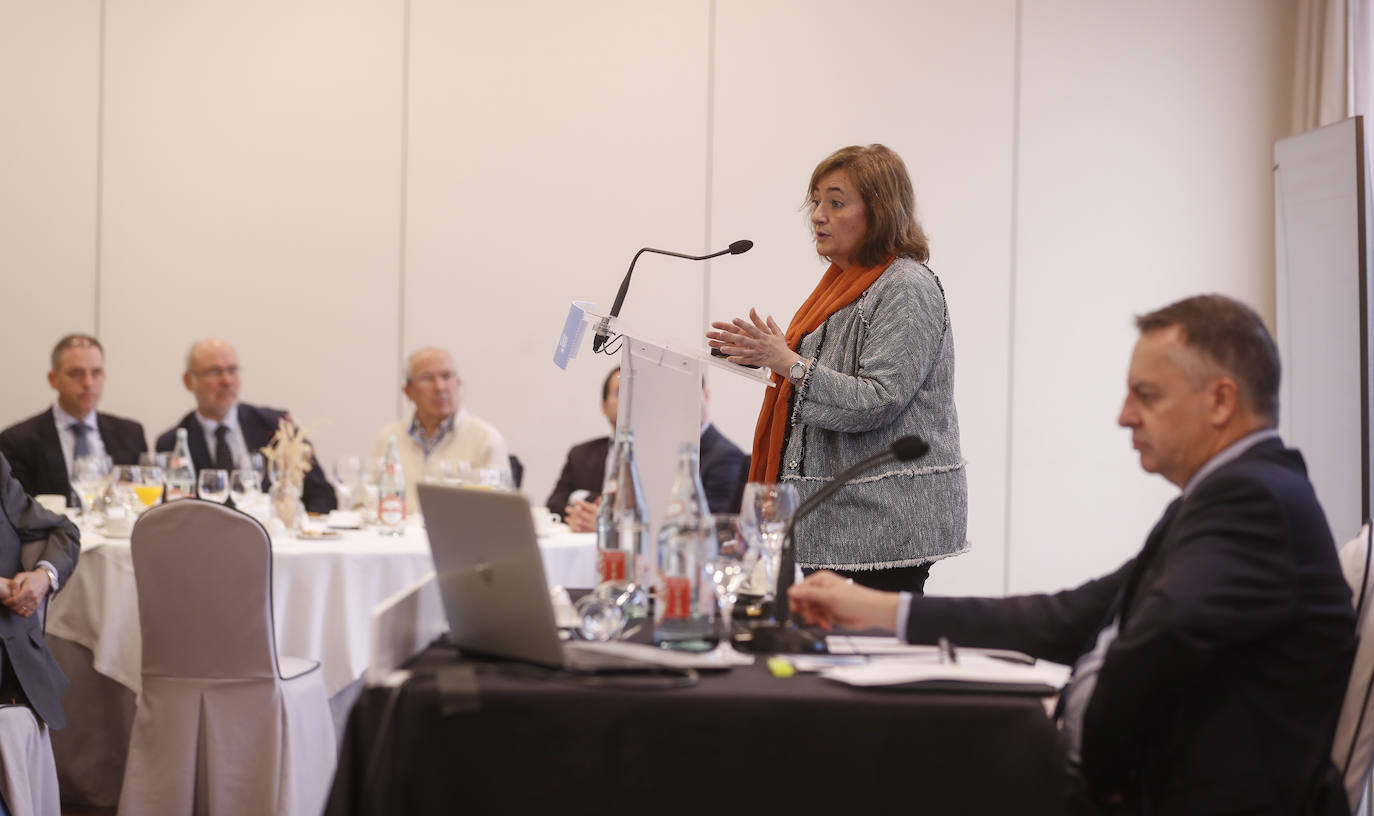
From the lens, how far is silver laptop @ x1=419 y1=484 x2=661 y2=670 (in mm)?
1463

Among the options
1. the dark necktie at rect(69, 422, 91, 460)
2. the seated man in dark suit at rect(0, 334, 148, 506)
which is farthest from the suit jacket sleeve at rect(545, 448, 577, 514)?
the dark necktie at rect(69, 422, 91, 460)

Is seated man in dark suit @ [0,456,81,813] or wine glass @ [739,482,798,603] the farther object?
seated man in dark suit @ [0,456,81,813]

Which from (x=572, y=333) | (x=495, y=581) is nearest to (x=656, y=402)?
(x=572, y=333)

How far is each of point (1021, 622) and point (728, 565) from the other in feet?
1.63

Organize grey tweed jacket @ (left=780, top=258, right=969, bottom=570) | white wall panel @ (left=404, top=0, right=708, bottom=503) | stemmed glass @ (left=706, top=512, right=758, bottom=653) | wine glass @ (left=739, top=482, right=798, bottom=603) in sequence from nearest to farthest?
stemmed glass @ (left=706, top=512, right=758, bottom=653) → wine glass @ (left=739, top=482, right=798, bottom=603) → grey tweed jacket @ (left=780, top=258, right=969, bottom=570) → white wall panel @ (left=404, top=0, right=708, bottom=503)

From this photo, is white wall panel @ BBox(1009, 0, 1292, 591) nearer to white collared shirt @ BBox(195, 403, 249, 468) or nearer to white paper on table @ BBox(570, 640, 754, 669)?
white collared shirt @ BBox(195, 403, 249, 468)

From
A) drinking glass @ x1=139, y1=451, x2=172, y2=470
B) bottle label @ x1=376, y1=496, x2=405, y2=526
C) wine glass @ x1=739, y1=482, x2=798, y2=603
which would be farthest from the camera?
drinking glass @ x1=139, y1=451, x2=172, y2=470

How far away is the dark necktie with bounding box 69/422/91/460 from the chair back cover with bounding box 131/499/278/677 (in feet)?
7.63

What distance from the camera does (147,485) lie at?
386 centimetres

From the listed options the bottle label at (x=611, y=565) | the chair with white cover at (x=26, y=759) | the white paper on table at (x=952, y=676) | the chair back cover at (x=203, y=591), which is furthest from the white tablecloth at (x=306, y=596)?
the white paper on table at (x=952, y=676)

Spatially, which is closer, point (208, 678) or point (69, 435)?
point (208, 678)

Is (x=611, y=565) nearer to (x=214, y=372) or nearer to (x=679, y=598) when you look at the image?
(x=679, y=598)

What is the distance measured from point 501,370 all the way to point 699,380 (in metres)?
3.46

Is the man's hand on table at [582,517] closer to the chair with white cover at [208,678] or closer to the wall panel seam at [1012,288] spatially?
the chair with white cover at [208,678]
